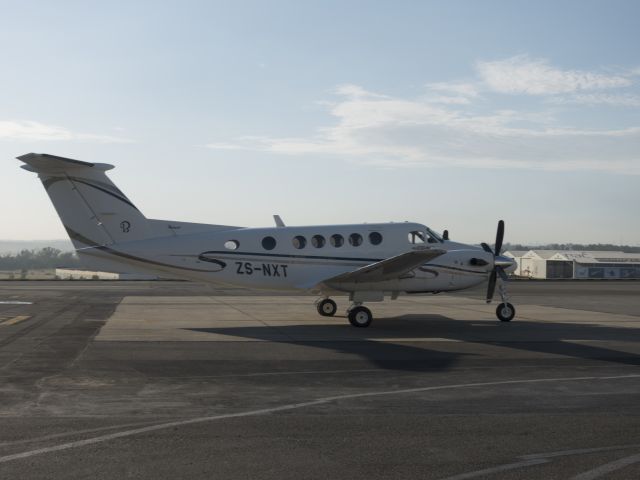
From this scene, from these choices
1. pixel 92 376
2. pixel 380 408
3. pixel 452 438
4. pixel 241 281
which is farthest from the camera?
pixel 241 281

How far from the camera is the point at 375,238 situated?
23984 mm

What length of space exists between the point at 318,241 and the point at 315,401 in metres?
13.0

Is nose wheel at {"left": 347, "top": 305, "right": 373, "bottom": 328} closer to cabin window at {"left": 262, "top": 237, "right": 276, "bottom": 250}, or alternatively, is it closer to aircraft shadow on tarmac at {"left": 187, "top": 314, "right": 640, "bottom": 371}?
aircraft shadow on tarmac at {"left": 187, "top": 314, "right": 640, "bottom": 371}

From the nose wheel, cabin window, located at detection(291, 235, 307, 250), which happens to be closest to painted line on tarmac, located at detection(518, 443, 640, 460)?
the nose wheel

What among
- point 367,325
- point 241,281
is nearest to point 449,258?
point 367,325

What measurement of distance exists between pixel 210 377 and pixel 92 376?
218 centimetres

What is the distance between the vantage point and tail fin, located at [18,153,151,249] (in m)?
21.1

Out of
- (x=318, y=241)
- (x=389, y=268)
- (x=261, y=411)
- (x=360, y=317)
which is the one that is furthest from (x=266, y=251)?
(x=261, y=411)

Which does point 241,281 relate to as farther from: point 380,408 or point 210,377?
point 380,408

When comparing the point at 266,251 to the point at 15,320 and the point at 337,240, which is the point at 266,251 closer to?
the point at 337,240

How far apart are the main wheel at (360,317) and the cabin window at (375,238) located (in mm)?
2627

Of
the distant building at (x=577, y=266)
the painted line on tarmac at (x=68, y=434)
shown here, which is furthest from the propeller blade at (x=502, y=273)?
the distant building at (x=577, y=266)

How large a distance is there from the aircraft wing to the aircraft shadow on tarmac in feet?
5.32

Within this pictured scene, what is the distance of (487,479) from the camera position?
7.00 metres
